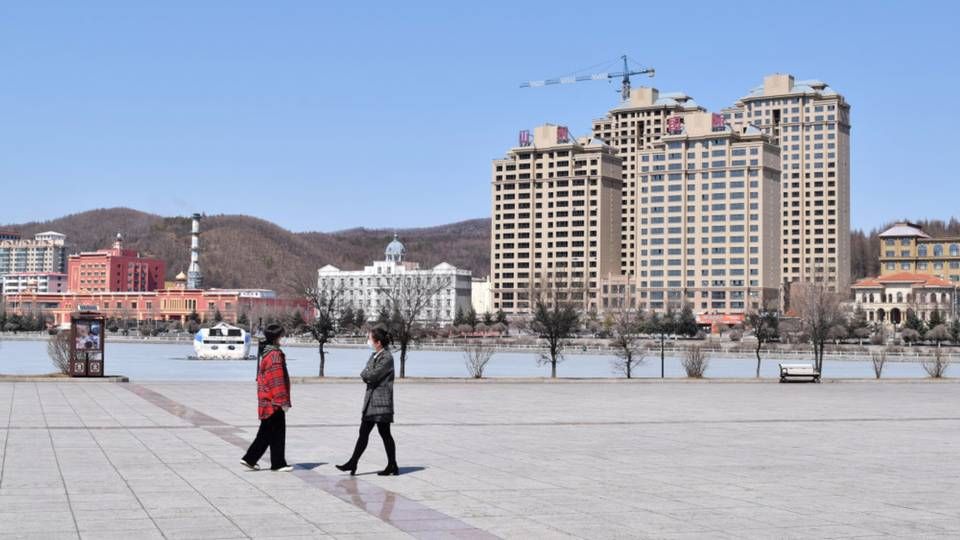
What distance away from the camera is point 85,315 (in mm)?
36531

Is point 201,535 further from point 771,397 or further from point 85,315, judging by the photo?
point 85,315

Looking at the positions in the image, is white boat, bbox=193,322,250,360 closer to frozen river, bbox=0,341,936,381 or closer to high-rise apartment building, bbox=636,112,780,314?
frozen river, bbox=0,341,936,381

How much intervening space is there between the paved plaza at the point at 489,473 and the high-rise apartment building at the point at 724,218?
6607 inches

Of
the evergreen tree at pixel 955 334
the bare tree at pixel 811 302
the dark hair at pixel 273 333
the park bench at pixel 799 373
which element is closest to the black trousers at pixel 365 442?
the dark hair at pixel 273 333

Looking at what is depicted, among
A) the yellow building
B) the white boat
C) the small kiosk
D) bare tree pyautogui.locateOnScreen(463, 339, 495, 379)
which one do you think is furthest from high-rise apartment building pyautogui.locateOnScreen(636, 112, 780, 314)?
the small kiosk

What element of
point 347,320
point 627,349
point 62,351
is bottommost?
point 62,351

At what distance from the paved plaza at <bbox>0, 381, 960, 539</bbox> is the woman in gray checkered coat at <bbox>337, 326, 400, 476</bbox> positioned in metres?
0.31

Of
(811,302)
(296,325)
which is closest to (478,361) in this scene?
(811,302)

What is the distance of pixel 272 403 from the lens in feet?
46.8

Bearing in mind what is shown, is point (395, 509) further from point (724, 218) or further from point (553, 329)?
point (724, 218)

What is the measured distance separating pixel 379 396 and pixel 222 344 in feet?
266

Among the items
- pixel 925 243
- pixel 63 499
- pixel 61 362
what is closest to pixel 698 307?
pixel 925 243

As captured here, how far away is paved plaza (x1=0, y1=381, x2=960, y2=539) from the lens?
1088 cm

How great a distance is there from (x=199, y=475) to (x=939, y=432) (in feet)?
46.8
